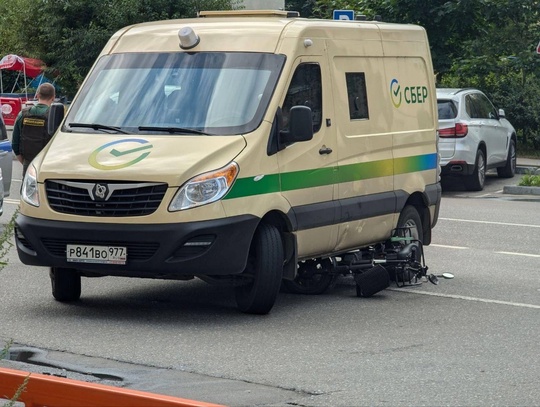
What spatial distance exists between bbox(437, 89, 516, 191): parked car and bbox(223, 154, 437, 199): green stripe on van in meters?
9.83

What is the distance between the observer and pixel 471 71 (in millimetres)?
30828

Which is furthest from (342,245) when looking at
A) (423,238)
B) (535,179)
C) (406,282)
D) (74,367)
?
(535,179)

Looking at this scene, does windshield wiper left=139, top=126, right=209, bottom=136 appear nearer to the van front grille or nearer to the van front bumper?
the van front grille

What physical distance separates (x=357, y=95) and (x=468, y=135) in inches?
456

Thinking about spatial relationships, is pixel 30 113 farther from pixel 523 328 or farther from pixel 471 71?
pixel 471 71

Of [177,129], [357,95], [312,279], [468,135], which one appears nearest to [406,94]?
[357,95]

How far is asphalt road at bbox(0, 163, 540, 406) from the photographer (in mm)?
7536

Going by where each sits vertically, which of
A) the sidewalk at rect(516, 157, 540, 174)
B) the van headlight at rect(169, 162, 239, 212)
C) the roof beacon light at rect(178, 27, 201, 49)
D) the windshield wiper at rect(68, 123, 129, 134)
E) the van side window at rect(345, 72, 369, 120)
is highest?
the roof beacon light at rect(178, 27, 201, 49)

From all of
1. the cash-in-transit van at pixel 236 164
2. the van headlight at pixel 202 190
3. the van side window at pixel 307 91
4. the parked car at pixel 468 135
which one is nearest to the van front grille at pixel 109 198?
the cash-in-transit van at pixel 236 164

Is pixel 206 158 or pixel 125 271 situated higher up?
pixel 206 158

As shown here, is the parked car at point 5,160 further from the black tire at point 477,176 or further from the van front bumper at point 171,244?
the black tire at point 477,176

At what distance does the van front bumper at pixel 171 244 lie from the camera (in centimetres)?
938

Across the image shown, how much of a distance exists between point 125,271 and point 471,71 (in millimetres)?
22298

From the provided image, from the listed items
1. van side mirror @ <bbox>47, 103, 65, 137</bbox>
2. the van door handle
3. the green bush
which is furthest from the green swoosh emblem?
the green bush
